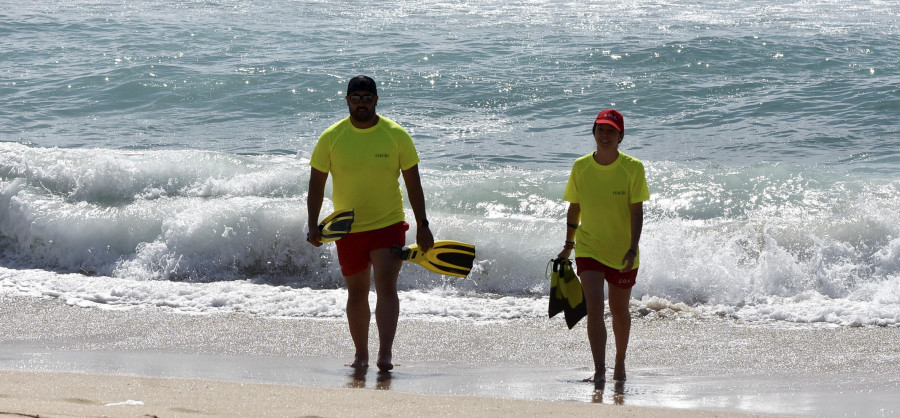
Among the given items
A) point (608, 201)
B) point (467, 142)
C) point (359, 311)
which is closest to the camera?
point (608, 201)

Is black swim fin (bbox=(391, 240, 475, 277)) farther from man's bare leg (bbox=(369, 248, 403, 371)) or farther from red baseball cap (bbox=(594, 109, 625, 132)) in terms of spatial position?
red baseball cap (bbox=(594, 109, 625, 132))

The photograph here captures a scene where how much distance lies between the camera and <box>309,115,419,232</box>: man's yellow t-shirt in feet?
16.8

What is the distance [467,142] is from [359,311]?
23.9 feet

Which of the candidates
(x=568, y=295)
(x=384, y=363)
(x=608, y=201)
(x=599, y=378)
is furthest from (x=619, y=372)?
(x=384, y=363)

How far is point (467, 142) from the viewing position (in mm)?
12523

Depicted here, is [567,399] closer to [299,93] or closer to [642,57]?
[299,93]

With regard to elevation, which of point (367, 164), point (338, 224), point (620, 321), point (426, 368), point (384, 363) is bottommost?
point (426, 368)

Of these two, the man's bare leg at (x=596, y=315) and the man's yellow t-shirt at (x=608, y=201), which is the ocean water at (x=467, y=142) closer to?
the man's bare leg at (x=596, y=315)

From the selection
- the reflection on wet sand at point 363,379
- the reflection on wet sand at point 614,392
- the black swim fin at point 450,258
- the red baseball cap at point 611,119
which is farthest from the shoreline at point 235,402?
the red baseball cap at point 611,119

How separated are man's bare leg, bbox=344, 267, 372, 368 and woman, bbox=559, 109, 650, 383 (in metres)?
1.21

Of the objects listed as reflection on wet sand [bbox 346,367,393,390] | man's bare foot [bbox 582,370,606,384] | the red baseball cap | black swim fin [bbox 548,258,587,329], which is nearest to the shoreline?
reflection on wet sand [bbox 346,367,393,390]

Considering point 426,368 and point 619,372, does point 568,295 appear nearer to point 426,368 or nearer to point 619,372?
point 619,372

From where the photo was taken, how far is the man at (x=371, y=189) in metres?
5.12

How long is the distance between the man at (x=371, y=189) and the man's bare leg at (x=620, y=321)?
1.04 metres
